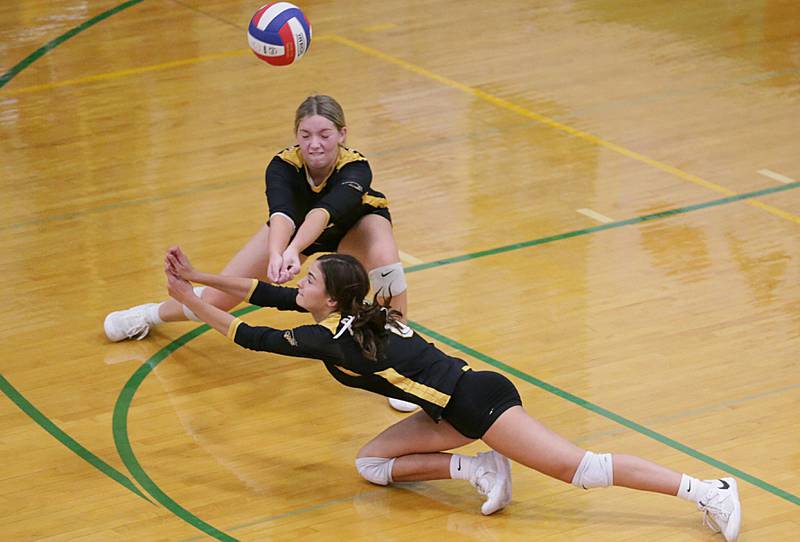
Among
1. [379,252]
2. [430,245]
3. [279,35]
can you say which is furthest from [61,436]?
[430,245]

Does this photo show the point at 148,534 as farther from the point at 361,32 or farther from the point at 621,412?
the point at 361,32

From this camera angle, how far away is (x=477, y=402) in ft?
16.3

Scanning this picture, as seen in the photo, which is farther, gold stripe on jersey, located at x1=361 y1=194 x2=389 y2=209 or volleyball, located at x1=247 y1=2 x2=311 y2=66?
volleyball, located at x1=247 y1=2 x2=311 y2=66

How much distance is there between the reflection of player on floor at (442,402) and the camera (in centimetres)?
488

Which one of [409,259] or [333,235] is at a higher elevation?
[333,235]

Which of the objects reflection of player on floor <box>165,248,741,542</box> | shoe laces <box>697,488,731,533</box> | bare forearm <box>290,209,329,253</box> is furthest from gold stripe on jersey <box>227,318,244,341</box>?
shoe laces <box>697,488,731,533</box>

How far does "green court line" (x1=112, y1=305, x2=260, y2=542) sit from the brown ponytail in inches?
32.9

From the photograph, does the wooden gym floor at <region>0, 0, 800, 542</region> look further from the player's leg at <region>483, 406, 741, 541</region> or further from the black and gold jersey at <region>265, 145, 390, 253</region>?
the black and gold jersey at <region>265, 145, 390, 253</region>

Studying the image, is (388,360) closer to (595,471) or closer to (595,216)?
(595,471)

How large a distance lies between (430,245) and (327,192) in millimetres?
1632

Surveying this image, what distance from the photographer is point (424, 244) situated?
293 inches

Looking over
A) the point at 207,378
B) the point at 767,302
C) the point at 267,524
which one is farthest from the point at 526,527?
the point at 767,302

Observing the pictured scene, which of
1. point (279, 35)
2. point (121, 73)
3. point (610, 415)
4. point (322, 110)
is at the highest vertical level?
point (279, 35)

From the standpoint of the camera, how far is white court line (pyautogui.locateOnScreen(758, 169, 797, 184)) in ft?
26.9
